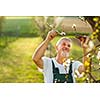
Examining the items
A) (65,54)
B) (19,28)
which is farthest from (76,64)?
(19,28)

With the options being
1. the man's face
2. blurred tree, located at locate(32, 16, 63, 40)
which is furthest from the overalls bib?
blurred tree, located at locate(32, 16, 63, 40)

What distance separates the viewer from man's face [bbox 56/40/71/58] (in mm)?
2900

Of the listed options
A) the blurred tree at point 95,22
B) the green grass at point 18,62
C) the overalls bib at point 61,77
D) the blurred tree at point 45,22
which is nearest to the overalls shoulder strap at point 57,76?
the overalls bib at point 61,77

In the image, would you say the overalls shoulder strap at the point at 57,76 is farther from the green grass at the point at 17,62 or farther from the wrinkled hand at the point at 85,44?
the wrinkled hand at the point at 85,44

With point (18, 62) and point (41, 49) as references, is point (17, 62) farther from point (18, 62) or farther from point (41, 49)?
point (41, 49)

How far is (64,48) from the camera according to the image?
2916mm

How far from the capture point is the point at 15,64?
2.90 meters

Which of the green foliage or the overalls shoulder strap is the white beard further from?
the green foliage

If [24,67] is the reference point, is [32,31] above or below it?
above

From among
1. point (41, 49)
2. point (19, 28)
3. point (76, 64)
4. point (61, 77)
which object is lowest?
Result: point (61, 77)
